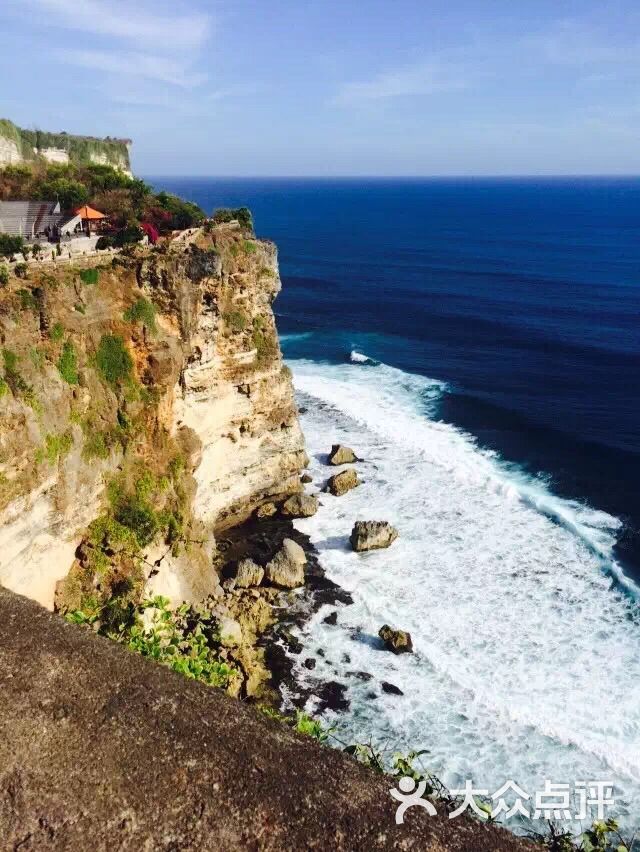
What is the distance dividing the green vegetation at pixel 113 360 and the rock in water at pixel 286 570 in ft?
35.0

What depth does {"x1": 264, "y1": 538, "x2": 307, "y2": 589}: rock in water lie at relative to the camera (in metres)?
27.8

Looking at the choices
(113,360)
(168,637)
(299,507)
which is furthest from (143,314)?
(299,507)

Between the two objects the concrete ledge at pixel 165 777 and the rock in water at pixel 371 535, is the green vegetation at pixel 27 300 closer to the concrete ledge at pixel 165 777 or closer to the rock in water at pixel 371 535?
the concrete ledge at pixel 165 777

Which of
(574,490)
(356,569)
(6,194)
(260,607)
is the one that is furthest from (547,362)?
(6,194)

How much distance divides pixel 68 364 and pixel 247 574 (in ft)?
39.8

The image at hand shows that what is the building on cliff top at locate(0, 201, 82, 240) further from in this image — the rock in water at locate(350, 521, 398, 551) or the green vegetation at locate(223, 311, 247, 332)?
the rock in water at locate(350, 521, 398, 551)

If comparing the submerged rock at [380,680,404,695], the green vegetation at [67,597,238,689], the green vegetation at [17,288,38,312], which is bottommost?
the submerged rock at [380,680,404,695]

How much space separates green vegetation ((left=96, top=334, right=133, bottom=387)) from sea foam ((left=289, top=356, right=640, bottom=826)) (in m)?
12.7

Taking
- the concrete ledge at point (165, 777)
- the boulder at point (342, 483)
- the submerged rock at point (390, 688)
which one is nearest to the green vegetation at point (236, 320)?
the boulder at point (342, 483)

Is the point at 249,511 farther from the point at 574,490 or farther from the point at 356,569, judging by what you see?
the point at 574,490

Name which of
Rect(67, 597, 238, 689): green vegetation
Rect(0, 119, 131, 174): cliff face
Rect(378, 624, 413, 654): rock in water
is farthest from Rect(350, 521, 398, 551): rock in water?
Rect(0, 119, 131, 174): cliff face

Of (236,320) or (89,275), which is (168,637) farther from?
(236,320)

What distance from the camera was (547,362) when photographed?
5534cm

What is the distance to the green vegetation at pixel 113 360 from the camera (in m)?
22.7
